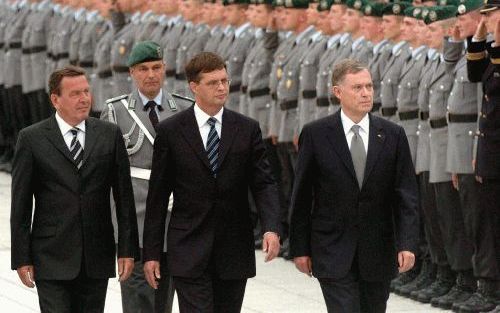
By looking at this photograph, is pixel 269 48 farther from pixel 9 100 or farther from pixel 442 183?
pixel 9 100

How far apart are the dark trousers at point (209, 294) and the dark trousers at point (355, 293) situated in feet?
1.51

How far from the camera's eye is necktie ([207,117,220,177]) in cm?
995

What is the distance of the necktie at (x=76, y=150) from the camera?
988cm

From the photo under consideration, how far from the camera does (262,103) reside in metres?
18.0

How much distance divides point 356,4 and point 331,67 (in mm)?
596

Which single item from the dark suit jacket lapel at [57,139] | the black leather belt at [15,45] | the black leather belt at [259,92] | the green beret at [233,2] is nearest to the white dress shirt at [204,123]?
the dark suit jacket lapel at [57,139]

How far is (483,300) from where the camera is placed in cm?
1346

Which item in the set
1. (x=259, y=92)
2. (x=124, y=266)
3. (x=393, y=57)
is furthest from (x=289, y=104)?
(x=124, y=266)

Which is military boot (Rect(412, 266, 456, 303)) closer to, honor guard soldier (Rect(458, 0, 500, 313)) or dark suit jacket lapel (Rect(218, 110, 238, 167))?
honor guard soldier (Rect(458, 0, 500, 313))

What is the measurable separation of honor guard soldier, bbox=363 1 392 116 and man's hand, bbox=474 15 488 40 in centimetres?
251

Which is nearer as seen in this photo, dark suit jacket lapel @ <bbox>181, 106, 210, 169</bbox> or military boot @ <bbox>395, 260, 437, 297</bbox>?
dark suit jacket lapel @ <bbox>181, 106, 210, 169</bbox>

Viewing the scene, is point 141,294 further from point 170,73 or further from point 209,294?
point 170,73

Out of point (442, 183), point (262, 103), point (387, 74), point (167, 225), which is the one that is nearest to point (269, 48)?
point (262, 103)

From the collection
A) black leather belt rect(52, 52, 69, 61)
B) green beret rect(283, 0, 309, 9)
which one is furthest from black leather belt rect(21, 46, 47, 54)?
green beret rect(283, 0, 309, 9)
